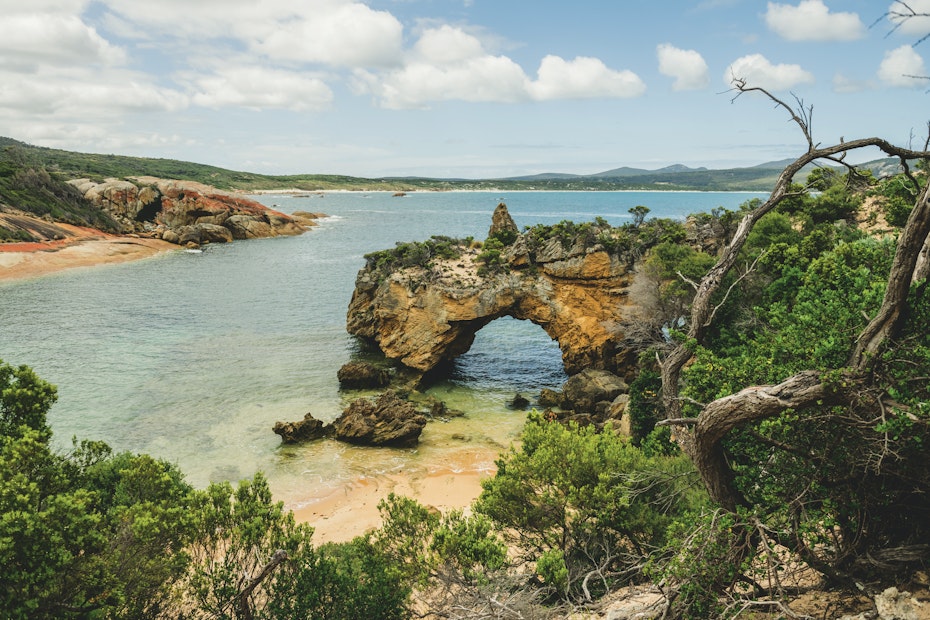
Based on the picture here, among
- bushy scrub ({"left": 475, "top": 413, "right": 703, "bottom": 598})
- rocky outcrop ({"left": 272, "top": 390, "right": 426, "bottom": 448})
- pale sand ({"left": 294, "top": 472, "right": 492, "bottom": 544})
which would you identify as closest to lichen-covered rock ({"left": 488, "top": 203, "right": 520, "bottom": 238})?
rocky outcrop ({"left": 272, "top": 390, "right": 426, "bottom": 448})

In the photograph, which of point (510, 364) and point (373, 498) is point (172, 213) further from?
point (373, 498)

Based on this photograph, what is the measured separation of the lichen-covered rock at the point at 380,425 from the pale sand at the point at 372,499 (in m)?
2.41

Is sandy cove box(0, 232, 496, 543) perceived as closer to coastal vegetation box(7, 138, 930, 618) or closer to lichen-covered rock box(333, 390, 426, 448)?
lichen-covered rock box(333, 390, 426, 448)

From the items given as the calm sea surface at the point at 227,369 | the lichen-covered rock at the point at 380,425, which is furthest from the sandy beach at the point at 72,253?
the lichen-covered rock at the point at 380,425

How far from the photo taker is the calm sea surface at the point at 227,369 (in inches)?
898

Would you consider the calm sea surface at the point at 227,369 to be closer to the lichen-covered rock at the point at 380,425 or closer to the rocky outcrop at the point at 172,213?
the lichen-covered rock at the point at 380,425

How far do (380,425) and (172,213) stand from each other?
83.8 m

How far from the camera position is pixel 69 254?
66.9 meters

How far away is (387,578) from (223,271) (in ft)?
202

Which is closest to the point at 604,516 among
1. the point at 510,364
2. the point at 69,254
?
the point at 510,364

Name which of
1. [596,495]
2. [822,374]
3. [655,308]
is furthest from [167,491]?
[655,308]

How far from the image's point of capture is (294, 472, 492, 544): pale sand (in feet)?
58.6

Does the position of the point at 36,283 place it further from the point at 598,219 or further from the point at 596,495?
the point at 596,495

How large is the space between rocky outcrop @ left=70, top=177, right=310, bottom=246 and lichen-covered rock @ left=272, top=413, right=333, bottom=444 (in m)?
71.2
